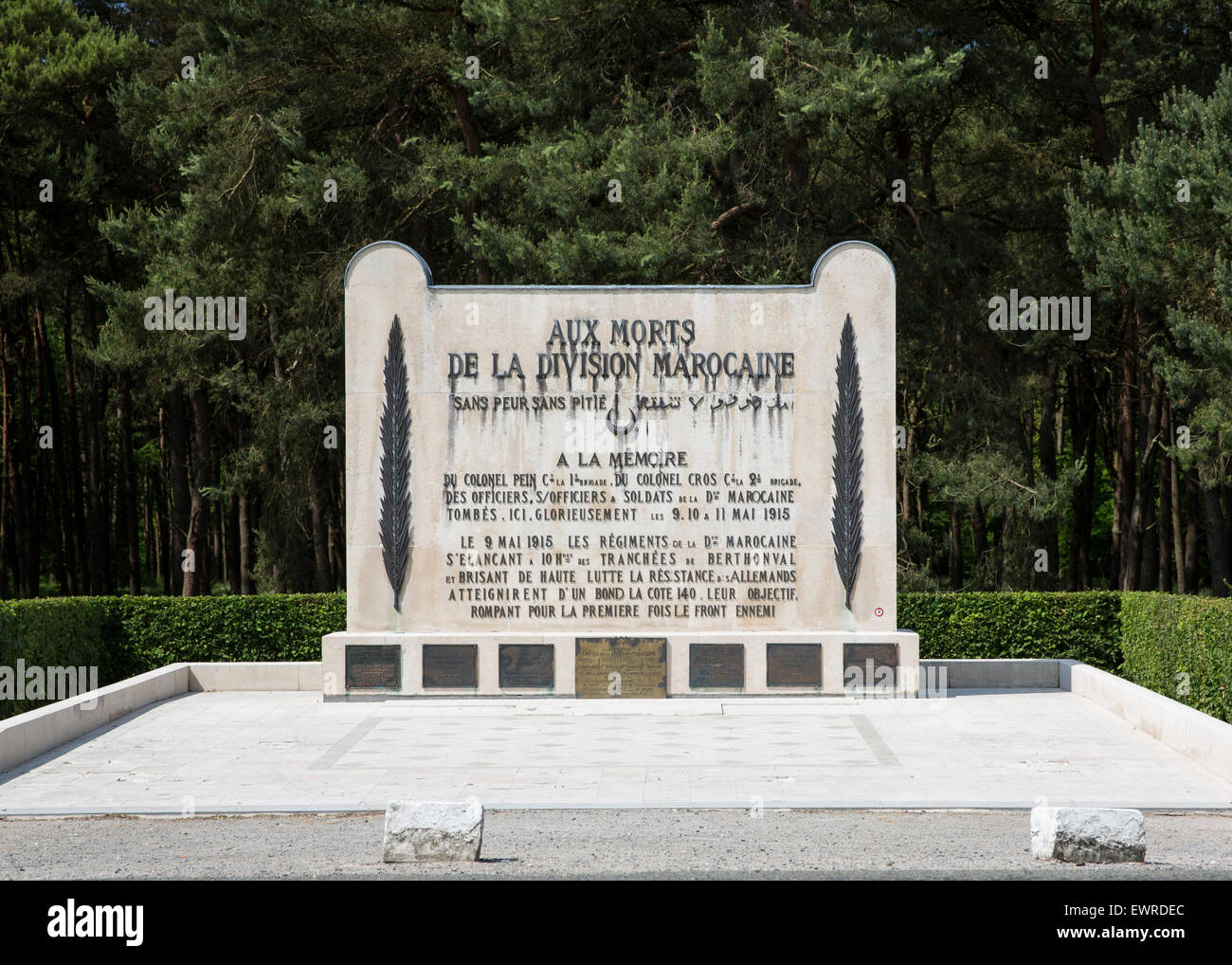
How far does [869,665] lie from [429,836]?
936 centimetres

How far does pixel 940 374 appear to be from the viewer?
988 inches

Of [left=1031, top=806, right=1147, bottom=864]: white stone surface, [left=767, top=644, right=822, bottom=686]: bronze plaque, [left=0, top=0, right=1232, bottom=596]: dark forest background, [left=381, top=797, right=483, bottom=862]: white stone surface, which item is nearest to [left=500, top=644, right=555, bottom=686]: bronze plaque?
[left=767, top=644, right=822, bottom=686]: bronze plaque

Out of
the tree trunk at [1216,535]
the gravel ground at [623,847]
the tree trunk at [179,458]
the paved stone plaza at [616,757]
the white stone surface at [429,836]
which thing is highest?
the tree trunk at [179,458]

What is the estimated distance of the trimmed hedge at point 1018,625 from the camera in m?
18.2

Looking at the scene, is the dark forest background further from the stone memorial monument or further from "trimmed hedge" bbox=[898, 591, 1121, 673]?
the stone memorial monument

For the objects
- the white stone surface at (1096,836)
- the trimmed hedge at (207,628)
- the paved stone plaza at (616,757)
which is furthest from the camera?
the trimmed hedge at (207,628)

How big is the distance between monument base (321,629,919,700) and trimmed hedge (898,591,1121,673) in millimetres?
2552

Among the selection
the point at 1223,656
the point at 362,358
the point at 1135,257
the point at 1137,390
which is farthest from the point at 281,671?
the point at 1137,390

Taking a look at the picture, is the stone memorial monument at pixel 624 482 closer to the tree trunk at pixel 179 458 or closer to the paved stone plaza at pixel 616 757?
the paved stone plaza at pixel 616 757

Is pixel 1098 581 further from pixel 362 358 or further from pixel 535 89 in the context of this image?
pixel 362 358

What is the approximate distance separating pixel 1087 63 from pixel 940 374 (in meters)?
7.95

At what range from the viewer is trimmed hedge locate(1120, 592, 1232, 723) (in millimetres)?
12938

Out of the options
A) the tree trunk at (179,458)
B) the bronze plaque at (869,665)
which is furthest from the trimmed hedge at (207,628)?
the tree trunk at (179,458)

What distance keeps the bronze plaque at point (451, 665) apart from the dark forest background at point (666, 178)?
25.3 ft
